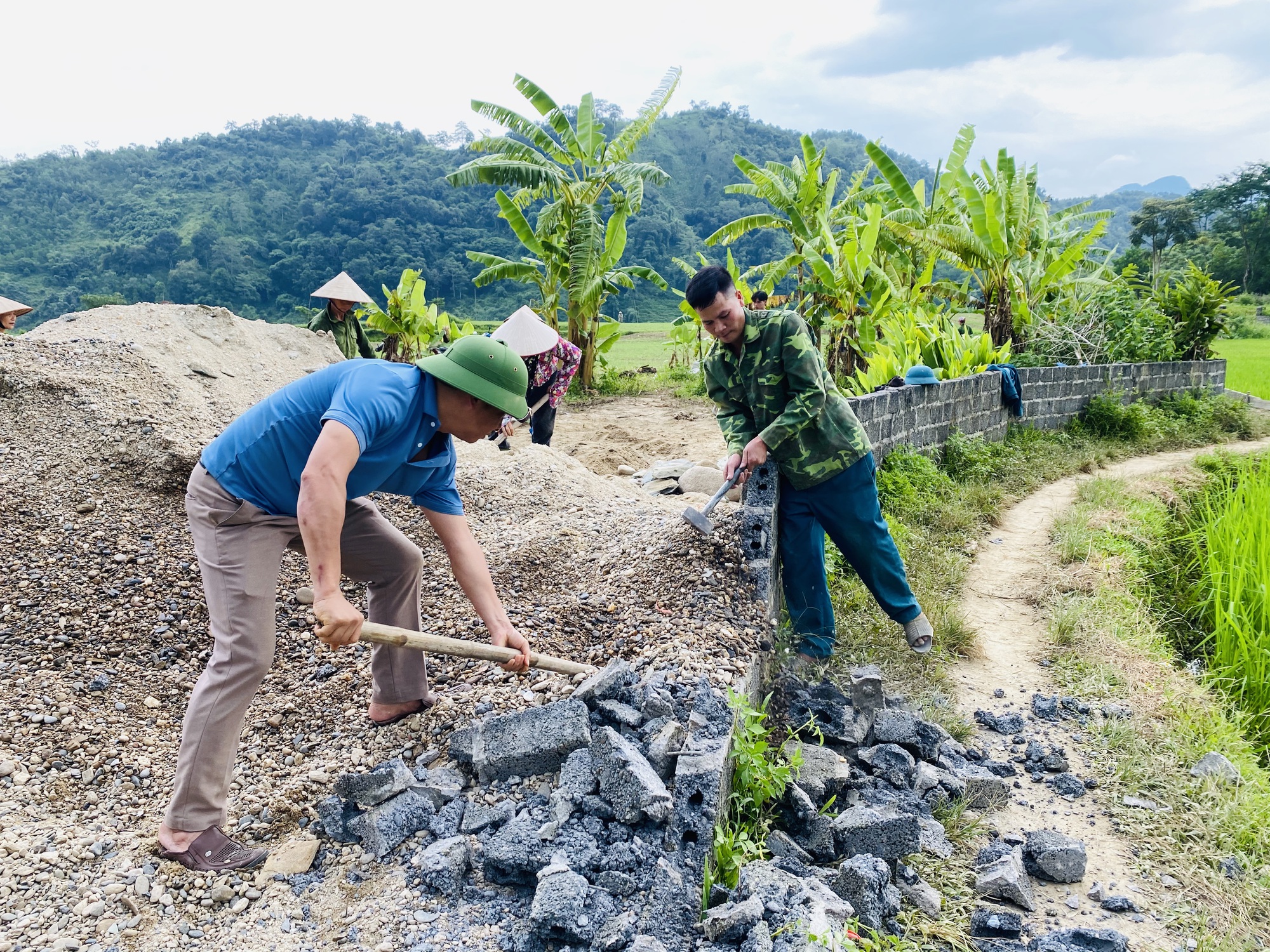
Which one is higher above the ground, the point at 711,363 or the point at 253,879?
the point at 711,363

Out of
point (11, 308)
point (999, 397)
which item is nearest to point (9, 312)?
point (11, 308)

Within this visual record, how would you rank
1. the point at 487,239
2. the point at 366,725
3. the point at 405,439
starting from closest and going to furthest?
the point at 405,439 → the point at 366,725 → the point at 487,239

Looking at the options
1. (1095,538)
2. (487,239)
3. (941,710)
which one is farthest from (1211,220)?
(941,710)

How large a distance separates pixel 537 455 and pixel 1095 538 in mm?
4302

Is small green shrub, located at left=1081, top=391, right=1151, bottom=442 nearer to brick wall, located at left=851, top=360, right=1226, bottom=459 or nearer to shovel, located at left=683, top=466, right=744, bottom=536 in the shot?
brick wall, located at left=851, top=360, right=1226, bottom=459

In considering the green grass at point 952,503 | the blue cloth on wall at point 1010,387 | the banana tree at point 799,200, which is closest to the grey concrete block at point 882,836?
the green grass at point 952,503

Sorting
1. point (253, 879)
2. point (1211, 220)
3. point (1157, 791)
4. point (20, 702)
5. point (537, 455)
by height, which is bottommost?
point (1157, 791)

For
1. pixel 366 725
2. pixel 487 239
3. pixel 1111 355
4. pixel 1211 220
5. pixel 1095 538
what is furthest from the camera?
pixel 1211 220

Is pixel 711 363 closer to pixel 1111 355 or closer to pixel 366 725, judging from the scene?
pixel 366 725

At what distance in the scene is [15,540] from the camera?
4.11 m

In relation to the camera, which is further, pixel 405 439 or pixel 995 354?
pixel 995 354

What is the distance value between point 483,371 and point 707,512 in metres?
1.66

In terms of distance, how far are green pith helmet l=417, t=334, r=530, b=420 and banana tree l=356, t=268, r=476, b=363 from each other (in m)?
9.87

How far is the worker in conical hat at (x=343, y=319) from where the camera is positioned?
782cm
